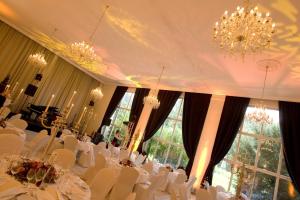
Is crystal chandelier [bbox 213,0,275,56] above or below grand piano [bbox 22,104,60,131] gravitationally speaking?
above

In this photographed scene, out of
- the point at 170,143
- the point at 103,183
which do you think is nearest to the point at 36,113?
the point at 170,143

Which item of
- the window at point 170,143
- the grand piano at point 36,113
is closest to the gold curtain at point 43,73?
the grand piano at point 36,113

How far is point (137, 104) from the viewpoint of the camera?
12.1 metres

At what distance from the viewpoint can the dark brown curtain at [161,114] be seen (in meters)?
10.6

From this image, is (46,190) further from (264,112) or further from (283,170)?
(283,170)

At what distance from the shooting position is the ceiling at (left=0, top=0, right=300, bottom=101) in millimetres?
4453

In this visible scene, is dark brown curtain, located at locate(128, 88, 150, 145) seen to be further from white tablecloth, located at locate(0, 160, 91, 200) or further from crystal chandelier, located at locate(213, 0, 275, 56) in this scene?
white tablecloth, located at locate(0, 160, 91, 200)

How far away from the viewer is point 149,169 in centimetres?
694

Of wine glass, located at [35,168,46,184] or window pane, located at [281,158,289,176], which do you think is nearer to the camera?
wine glass, located at [35,168,46,184]

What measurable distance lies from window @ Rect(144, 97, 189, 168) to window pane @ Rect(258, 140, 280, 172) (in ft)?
9.81

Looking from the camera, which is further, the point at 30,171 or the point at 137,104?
the point at 137,104

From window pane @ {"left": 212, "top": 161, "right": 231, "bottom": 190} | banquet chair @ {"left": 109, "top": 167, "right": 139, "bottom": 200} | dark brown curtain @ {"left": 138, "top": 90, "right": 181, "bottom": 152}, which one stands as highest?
dark brown curtain @ {"left": 138, "top": 90, "right": 181, "bottom": 152}

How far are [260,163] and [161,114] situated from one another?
15.6 ft

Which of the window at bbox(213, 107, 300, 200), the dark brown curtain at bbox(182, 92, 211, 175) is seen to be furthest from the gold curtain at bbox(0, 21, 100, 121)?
the window at bbox(213, 107, 300, 200)
